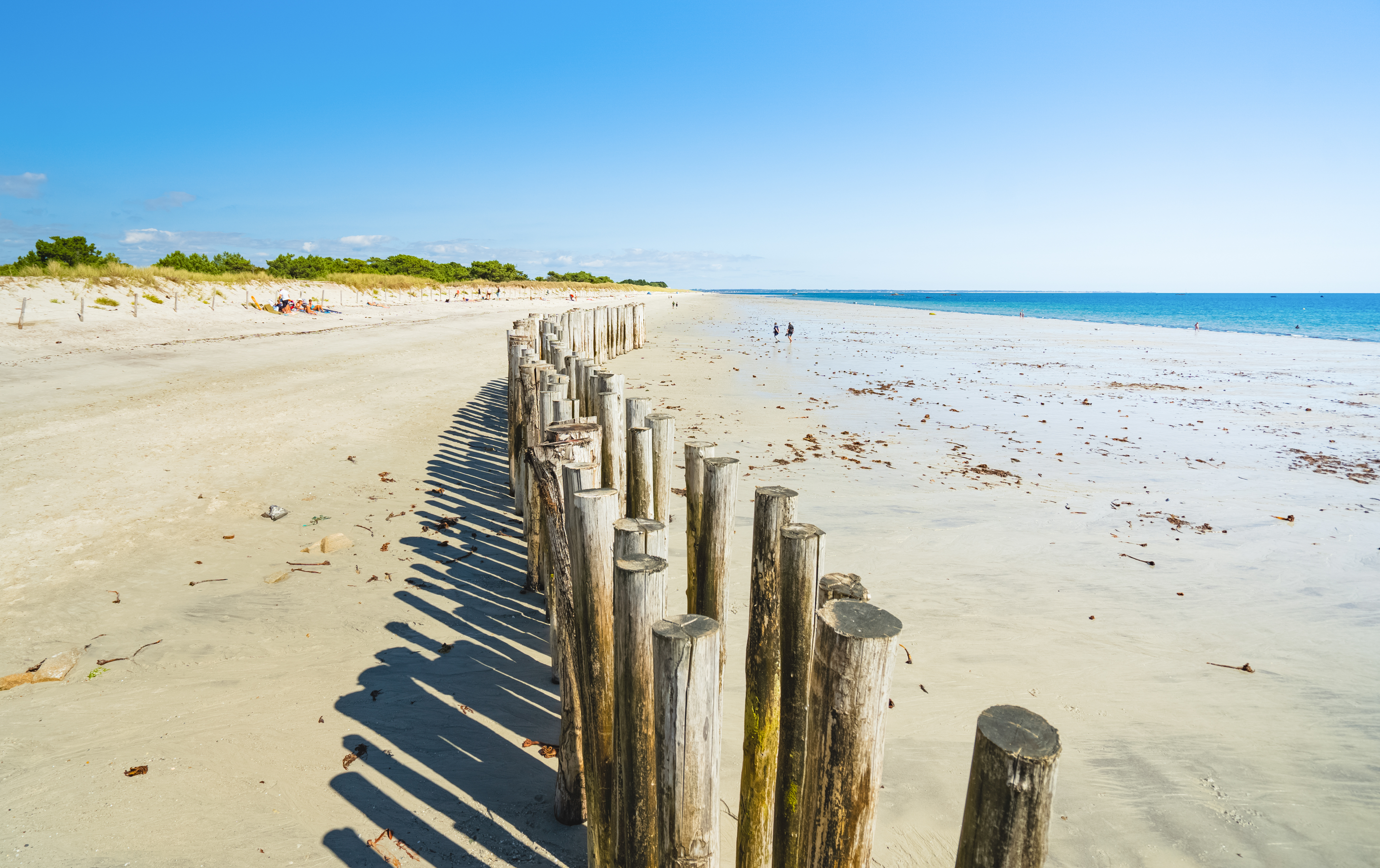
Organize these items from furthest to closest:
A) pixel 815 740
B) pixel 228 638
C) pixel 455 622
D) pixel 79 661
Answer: pixel 455 622 < pixel 228 638 < pixel 79 661 < pixel 815 740

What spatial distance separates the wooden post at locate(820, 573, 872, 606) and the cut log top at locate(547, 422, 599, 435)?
206 centimetres

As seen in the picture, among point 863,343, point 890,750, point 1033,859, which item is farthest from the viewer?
point 863,343

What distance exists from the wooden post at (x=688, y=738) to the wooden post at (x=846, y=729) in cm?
29

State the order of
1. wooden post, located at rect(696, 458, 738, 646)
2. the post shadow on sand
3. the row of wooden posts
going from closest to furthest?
the row of wooden posts → the post shadow on sand → wooden post, located at rect(696, 458, 738, 646)

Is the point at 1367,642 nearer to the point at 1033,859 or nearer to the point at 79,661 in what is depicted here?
the point at 1033,859

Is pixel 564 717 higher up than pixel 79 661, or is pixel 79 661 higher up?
pixel 564 717

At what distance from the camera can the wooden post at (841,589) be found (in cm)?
210

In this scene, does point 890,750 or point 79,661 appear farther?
point 79,661

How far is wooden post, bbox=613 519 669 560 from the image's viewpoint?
223 cm

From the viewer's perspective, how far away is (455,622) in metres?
4.39

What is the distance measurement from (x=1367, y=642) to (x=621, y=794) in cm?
579

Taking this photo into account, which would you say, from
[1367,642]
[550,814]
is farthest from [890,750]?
[1367,642]

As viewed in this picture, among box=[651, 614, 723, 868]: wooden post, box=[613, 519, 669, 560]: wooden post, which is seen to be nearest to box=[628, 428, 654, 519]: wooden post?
box=[613, 519, 669, 560]: wooden post

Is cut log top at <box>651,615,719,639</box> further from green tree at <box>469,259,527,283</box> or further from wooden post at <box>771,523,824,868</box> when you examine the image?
green tree at <box>469,259,527,283</box>
